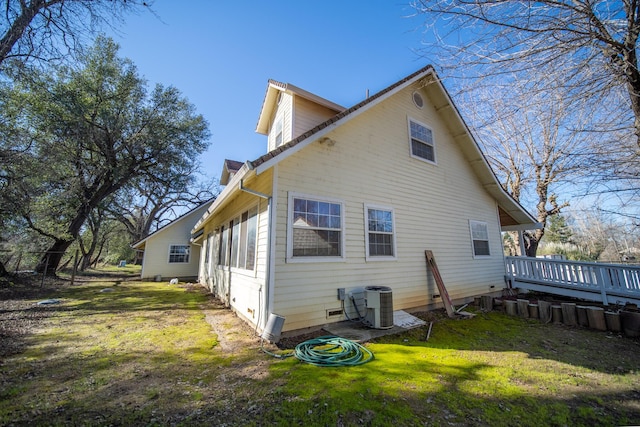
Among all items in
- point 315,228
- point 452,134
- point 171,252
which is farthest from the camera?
point 171,252

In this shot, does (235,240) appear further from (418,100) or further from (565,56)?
(565,56)

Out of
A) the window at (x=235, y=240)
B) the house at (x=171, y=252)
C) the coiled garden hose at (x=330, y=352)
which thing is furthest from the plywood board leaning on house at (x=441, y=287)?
the house at (x=171, y=252)

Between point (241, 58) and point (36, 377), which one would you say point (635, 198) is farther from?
point (241, 58)

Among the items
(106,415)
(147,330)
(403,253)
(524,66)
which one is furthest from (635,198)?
(147,330)

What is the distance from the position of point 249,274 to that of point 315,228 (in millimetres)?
1851

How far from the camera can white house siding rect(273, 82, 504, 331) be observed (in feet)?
16.3

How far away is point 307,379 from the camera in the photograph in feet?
10.5

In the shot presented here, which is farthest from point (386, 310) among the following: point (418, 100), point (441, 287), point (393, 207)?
point (418, 100)

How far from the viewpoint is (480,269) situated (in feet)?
28.2

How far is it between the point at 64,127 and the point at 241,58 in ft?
38.4

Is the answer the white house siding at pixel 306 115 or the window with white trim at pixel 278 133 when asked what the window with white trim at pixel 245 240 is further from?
the window with white trim at pixel 278 133

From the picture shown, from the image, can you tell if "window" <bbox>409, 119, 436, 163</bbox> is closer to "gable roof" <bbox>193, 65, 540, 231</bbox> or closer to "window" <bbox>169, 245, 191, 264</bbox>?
"gable roof" <bbox>193, 65, 540, 231</bbox>

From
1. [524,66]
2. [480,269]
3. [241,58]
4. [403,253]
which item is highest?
[241,58]

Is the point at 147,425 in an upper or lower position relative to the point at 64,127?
lower
